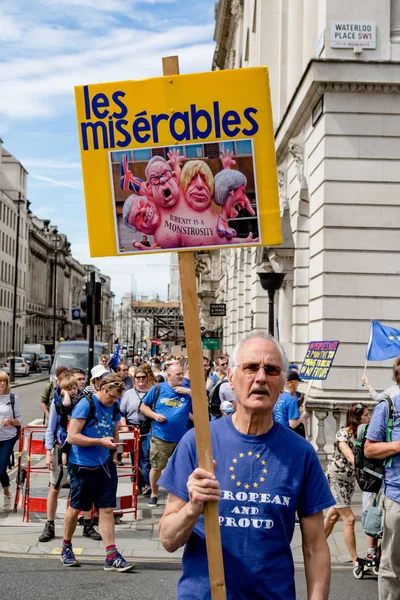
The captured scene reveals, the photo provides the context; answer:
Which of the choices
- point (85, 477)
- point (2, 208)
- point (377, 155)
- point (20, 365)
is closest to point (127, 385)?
point (377, 155)

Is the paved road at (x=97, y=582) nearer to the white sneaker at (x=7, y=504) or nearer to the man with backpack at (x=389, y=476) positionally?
the man with backpack at (x=389, y=476)

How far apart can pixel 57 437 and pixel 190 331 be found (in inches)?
272

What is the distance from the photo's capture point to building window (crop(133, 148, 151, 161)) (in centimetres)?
371

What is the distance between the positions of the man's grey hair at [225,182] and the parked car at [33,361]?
68.6 meters

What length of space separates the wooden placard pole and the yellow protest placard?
0.16 m

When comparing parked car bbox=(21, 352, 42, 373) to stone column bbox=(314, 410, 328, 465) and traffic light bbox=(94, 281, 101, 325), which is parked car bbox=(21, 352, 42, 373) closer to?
traffic light bbox=(94, 281, 101, 325)

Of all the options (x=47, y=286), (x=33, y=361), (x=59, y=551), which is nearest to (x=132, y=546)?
(x=59, y=551)

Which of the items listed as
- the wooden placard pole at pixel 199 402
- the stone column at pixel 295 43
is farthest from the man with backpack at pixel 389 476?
the stone column at pixel 295 43

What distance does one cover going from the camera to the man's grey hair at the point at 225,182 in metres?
3.70

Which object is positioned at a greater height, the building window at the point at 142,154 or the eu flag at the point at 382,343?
the building window at the point at 142,154

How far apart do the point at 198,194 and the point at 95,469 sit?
4807 mm

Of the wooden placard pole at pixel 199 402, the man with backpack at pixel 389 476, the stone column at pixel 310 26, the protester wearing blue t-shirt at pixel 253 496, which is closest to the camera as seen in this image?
the wooden placard pole at pixel 199 402

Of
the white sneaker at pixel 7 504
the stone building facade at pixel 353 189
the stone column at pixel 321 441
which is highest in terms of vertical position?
the stone building facade at pixel 353 189

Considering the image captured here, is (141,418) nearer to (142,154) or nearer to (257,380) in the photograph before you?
(142,154)
